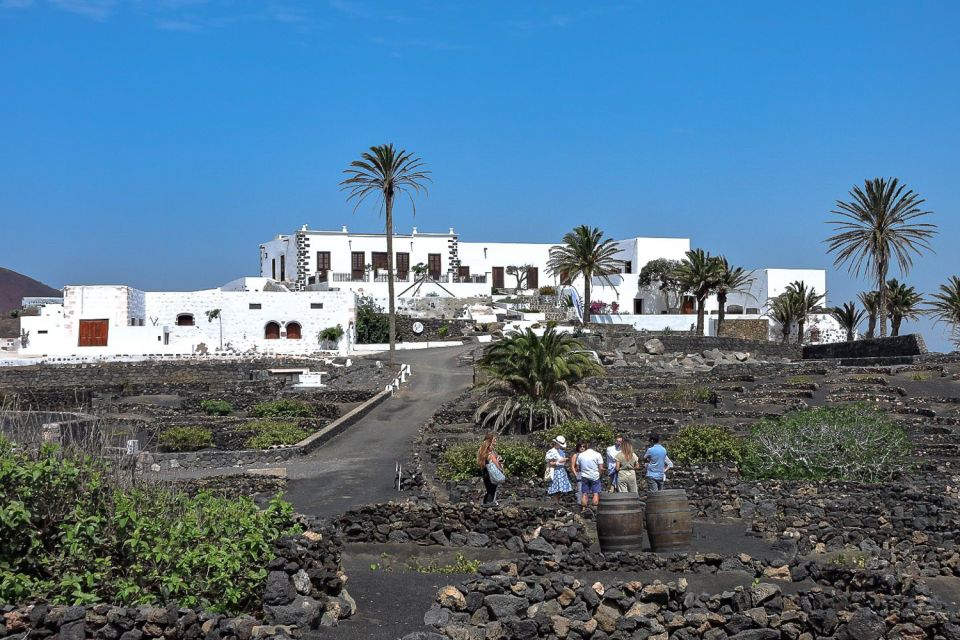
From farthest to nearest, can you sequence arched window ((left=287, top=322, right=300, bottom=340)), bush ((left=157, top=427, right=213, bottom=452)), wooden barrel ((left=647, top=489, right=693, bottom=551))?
arched window ((left=287, top=322, right=300, bottom=340)), bush ((left=157, top=427, right=213, bottom=452)), wooden barrel ((left=647, top=489, right=693, bottom=551))

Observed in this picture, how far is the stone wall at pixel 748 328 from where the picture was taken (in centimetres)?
6788

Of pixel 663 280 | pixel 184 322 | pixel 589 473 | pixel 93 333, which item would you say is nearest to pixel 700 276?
pixel 663 280

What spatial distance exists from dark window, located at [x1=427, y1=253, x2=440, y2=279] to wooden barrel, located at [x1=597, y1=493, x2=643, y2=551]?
62032 millimetres

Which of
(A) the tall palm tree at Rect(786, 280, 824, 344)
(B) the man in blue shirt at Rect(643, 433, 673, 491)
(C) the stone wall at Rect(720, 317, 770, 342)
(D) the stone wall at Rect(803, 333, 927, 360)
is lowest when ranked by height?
(B) the man in blue shirt at Rect(643, 433, 673, 491)

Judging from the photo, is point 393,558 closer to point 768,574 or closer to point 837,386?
point 768,574

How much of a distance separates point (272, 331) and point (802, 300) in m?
34.3

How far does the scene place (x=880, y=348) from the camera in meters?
43.8

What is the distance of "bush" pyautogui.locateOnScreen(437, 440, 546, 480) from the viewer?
63.1ft

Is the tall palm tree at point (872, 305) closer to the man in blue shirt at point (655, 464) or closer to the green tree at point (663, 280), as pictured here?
the green tree at point (663, 280)

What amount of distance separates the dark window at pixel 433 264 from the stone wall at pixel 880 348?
3257 cm

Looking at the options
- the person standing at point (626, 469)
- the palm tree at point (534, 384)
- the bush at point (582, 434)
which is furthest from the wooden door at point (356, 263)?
the person standing at point (626, 469)

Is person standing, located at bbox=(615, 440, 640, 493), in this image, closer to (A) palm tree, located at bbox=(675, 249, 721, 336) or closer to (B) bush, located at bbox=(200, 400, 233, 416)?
(B) bush, located at bbox=(200, 400, 233, 416)

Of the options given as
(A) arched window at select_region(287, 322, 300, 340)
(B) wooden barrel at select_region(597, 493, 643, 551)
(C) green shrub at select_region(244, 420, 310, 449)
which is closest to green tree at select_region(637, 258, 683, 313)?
(A) arched window at select_region(287, 322, 300, 340)

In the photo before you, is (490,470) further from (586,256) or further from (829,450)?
(586,256)
